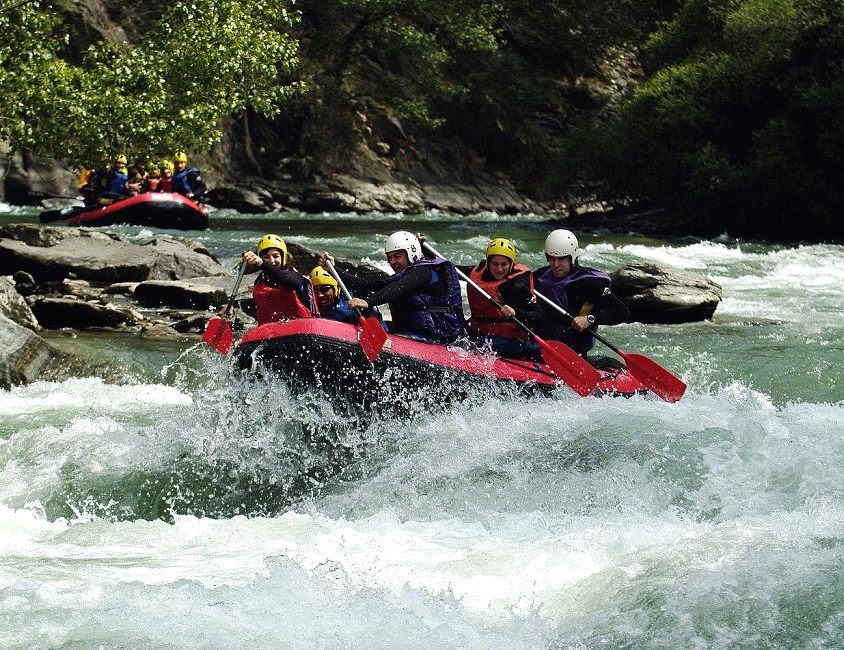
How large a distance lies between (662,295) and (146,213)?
422 inches

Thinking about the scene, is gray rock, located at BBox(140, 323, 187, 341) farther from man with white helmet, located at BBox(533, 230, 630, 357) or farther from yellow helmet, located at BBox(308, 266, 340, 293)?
man with white helmet, located at BBox(533, 230, 630, 357)

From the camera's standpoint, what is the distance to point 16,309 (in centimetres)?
1054

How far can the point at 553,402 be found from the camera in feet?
25.3

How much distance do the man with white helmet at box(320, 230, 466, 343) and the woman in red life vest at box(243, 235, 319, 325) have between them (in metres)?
0.67

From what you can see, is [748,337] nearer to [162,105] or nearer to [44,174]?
[162,105]

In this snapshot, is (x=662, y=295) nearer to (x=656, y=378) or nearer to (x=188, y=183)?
(x=656, y=378)

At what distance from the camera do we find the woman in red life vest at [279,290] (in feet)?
27.1

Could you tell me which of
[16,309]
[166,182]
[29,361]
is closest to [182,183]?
[166,182]

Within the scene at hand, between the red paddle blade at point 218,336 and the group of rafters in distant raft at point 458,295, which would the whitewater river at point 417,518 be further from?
the group of rafters in distant raft at point 458,295

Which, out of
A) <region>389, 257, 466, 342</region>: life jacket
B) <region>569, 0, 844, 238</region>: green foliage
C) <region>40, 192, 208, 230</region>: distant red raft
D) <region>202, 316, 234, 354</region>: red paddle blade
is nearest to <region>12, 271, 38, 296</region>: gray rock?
<region>202, 316, 234, 354</region>: red paddle blade

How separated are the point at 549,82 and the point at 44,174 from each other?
724 inches

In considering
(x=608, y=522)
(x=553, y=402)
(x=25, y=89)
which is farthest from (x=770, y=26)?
(x=608, y=522)

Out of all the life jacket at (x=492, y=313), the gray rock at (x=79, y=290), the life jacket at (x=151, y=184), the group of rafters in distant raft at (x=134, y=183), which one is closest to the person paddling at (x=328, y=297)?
the life jacket at (x=492, y=313)

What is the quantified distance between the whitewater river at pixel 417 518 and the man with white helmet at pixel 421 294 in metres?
0.77
